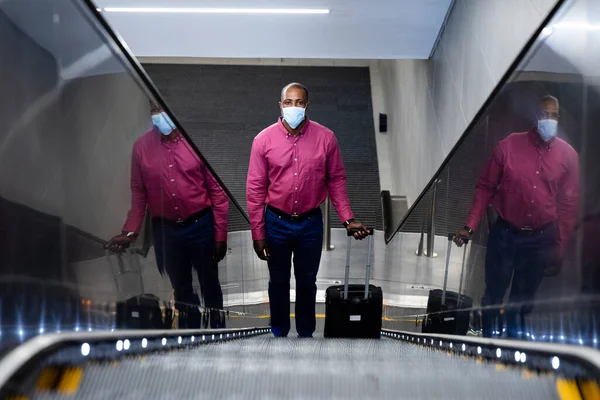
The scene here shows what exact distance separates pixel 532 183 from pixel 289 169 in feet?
7.53

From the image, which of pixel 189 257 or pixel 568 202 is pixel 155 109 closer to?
pixel 189 257

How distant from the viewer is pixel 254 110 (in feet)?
41.6

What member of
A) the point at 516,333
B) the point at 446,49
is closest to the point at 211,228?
the point at 516,333

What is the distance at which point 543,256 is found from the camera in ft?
7.56

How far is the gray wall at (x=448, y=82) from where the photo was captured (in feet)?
17.9

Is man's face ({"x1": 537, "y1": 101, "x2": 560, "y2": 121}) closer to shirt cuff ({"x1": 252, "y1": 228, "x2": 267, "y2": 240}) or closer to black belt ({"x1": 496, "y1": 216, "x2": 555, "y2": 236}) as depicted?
black belt ({"x1": 496, "y1": 216, "x2": 555, "y2": 236})

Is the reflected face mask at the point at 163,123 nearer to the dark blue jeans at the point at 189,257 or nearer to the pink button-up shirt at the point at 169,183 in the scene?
the pink button-up shirt at the point at 169,183

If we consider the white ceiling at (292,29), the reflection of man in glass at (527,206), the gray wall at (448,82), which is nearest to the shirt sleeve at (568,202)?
the reflection of man in glass at (527,206)

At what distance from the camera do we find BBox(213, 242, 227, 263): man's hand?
4.52 m

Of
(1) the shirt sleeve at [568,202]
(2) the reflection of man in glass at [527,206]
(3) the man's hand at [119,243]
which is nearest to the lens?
(1) the shirt sleeve at [568,202]

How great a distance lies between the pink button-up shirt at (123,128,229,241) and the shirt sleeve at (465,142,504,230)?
127cm

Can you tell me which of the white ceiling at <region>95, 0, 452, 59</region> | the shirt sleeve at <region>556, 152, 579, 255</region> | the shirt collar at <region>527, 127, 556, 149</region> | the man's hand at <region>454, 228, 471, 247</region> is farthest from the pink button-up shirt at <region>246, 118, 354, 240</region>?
the white ceiling at <region>95, 0, 452, 59</region>

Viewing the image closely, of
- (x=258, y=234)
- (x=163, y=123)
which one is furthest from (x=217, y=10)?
(x=163, y=123)

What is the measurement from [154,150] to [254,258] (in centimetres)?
387
